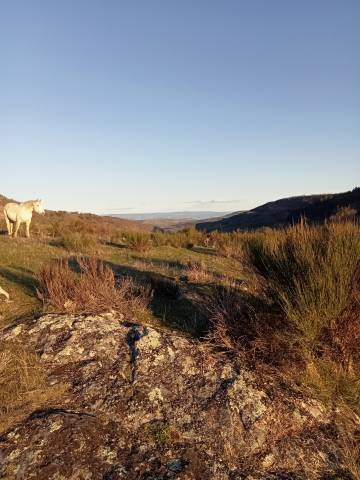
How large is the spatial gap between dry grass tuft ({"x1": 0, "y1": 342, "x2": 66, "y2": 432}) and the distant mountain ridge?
2162cm

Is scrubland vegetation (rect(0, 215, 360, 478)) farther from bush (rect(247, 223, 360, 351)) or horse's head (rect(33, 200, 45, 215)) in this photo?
horse's head (rect(33, 200, 45, 215))

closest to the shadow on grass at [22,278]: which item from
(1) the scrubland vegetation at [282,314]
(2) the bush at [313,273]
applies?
(1) the scrubland vegetation at [282,314]

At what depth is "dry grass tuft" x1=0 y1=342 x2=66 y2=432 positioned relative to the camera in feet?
11.3

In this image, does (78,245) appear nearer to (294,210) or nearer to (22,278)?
(22,278)

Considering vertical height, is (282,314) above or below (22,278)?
below

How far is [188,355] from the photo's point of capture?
4.36 metres

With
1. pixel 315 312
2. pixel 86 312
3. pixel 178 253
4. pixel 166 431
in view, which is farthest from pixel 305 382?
pixel 178 253

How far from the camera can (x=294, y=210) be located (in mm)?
48000

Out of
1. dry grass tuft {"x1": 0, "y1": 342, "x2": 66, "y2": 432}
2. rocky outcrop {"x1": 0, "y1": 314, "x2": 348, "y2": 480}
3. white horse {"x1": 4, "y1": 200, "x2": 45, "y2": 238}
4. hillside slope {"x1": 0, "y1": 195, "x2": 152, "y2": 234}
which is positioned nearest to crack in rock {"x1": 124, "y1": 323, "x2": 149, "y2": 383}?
rocky outcrop {"x1": 0, "y1": 314, "x2": 348, "y2": 480}

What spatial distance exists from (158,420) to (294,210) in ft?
154

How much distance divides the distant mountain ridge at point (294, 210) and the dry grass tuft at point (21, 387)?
2162cm

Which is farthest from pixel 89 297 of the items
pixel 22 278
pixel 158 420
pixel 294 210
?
pixel 294 210

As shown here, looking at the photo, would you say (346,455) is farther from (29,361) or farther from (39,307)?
(39,307)

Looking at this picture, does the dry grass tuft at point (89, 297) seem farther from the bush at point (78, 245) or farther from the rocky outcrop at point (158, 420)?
the bush at point (78, 245)
